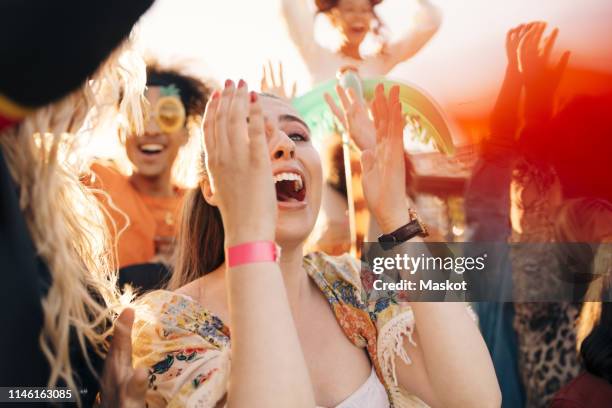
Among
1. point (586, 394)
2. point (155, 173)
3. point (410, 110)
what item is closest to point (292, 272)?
point (410, 110)

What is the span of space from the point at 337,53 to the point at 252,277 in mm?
1025

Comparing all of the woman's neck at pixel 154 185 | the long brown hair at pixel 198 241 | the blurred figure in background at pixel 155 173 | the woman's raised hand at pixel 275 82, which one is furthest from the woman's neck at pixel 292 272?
the woman's neck at pixel 154 185

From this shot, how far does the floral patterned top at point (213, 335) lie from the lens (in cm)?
104

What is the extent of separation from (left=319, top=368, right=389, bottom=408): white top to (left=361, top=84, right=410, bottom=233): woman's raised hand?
266 millimetres

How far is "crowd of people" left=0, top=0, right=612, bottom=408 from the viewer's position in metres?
0.73

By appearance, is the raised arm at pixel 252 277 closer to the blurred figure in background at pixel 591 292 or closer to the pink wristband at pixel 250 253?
the pink wristband at pixel 250 253

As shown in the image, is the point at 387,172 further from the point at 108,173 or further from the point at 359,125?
the point at 108,173

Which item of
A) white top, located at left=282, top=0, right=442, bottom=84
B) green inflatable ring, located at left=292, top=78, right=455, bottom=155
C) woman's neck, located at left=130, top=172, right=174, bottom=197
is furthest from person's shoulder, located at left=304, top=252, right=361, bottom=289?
woman's neck, located at left=130, top=172, right=174, bottom=197

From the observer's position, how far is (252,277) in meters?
0.90

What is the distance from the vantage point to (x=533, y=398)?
1.79 meters

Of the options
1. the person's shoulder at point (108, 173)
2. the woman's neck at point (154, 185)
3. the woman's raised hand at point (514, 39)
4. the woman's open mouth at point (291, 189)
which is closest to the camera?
the woman's open mouth at point (291, 189)

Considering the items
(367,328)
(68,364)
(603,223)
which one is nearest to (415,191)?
(603,223)

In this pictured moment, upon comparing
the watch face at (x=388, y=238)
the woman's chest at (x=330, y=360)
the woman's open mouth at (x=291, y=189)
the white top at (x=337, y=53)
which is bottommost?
the woman's chest at (x=330, y=360)

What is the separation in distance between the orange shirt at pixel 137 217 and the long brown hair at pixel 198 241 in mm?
750
